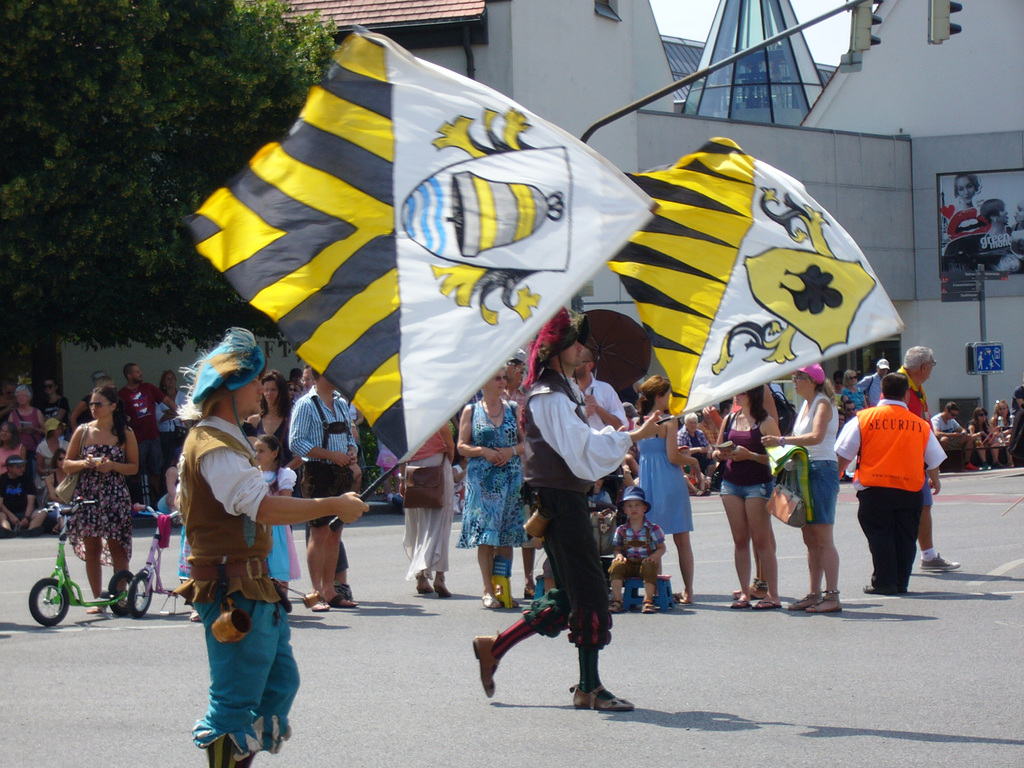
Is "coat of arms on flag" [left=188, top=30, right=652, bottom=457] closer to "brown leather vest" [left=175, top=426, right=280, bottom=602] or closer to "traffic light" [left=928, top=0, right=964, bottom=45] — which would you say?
"brown leather vest" [left=175, top=426, right=280, bottom=602]

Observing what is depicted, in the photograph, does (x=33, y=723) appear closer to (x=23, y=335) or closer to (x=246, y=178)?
(x=246, y=178)

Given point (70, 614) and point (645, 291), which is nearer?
point (645, 291)

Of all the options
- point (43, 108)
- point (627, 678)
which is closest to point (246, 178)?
point (627, 678)

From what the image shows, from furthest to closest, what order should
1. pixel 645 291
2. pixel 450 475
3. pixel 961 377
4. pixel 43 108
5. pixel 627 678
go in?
pixel 961 377
pixel 43 108
pixel 450 475
pixel 627 678
pixel 645 291

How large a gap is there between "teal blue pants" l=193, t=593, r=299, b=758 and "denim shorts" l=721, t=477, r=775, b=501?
5394 mm

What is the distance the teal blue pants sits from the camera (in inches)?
174

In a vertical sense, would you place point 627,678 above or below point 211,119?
below

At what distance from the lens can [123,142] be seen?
63.2 feet

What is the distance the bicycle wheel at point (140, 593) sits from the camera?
946 cm

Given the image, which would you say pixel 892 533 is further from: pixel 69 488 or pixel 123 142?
pixel 123 142

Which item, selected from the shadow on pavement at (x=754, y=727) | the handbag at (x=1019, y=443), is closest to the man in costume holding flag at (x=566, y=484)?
the shadow on pavement at (x=754, y=727)

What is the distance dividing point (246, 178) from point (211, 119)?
16677mm

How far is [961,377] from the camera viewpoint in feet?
112

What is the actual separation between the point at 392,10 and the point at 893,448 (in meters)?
19.9
